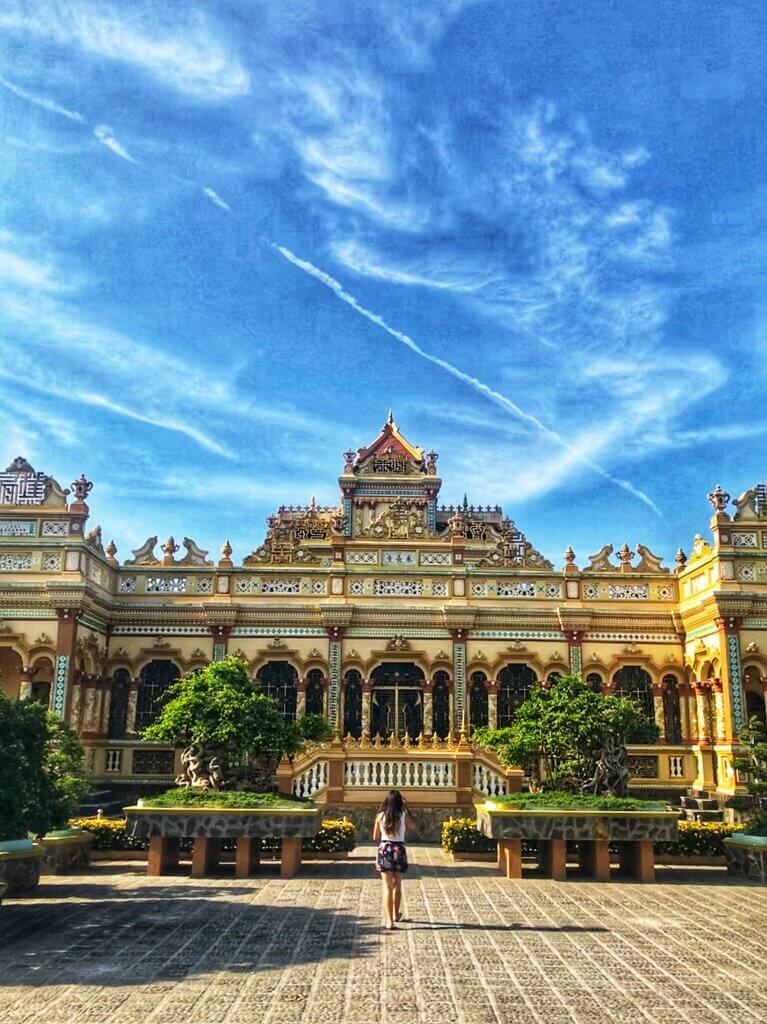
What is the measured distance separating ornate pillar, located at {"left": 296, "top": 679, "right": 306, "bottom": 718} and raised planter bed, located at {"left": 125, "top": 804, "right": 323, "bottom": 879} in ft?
29.1

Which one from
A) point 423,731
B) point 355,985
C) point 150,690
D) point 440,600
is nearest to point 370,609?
point 440,600

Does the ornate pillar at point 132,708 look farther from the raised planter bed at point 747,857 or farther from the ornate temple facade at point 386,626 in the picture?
the raised planter bed at point 747,857

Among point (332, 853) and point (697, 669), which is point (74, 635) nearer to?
point (332, 853)

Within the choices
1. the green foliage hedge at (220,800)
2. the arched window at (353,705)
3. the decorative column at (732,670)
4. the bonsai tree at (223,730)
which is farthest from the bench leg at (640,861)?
the arched window at (353,705)

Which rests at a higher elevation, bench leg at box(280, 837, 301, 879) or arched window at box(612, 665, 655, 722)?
arched window at box(612, 665, 655, 722)

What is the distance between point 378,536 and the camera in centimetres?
2438

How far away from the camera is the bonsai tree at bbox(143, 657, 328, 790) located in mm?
15180

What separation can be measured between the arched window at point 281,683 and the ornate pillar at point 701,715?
10.3 meters

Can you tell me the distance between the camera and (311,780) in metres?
18.3

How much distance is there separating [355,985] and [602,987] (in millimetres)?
2161

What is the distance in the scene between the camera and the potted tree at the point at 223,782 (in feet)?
46.1

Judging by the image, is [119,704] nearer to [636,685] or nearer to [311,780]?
[311,780]

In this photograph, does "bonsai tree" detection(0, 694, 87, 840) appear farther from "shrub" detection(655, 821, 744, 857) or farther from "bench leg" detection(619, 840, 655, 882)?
"shrub" detection(655, 821, 744, 857)

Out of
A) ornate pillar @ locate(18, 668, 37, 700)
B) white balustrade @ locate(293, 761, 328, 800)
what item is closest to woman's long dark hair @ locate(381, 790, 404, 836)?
white balustrade @ locate(293, 761, 328, 800)
